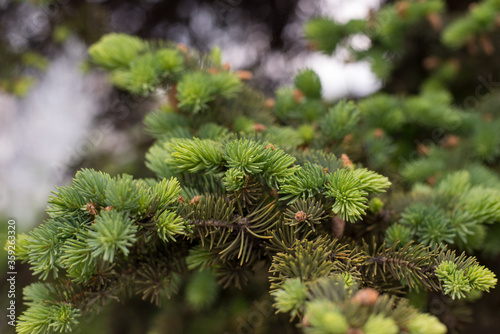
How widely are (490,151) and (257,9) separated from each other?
1.02m

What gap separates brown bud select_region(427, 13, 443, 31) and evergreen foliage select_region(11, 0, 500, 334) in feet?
1.47

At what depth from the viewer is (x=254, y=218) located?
46 cm

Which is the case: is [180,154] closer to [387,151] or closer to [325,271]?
[325,271]

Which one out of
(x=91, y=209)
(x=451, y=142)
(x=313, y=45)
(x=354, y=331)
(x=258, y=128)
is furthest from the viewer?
(x=313, y=45)

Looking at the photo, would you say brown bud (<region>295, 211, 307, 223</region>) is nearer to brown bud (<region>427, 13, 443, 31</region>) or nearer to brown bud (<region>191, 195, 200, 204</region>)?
brown bud (<region>191, 195, 200, 204</region>)

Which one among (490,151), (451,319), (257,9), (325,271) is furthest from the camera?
(257,9)

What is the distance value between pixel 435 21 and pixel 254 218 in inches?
33.8

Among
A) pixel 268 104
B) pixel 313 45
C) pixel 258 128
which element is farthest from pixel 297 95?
pixel 313 45

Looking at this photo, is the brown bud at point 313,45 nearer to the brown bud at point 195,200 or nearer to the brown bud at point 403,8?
the brown bud at point 403,8

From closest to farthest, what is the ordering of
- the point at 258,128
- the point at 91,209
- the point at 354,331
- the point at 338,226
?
1. the point at 354,331
2. the point at 91,209
3. the point at 338,226
4. the point at 258,128

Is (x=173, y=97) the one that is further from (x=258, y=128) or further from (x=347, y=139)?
(x=347, y=139)

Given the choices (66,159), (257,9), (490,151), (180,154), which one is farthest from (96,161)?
(490,151)

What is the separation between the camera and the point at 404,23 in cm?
98

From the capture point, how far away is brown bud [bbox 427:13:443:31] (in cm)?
97
